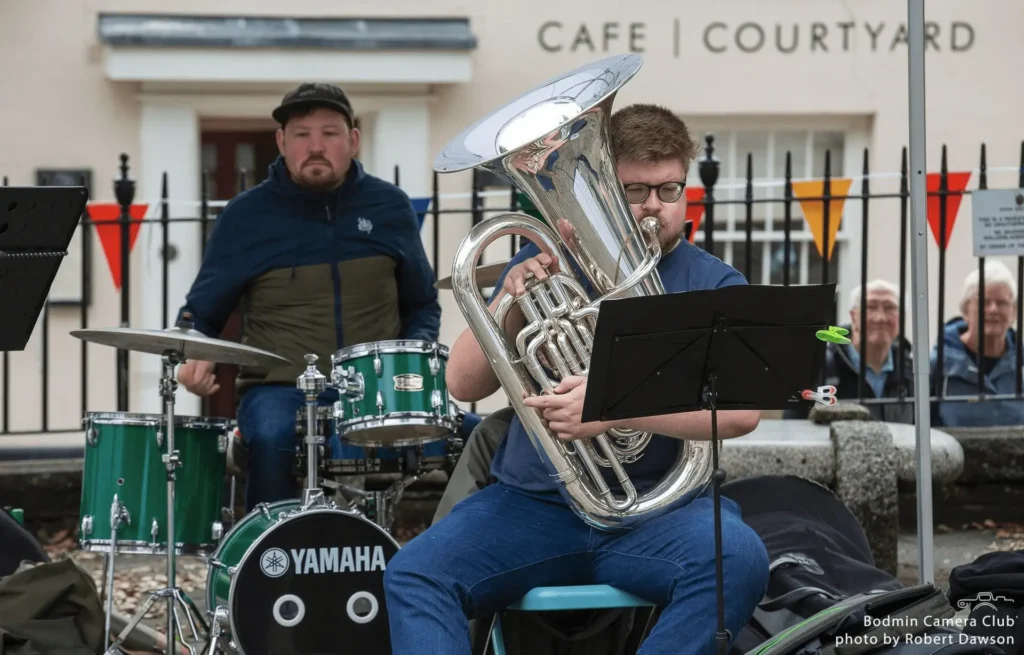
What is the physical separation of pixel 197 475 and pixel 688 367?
6.54 feet

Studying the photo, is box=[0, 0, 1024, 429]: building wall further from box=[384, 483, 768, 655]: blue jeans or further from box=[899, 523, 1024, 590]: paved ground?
box=[384, 483, 768, 655]: blue jeans

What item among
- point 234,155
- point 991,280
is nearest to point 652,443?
point 991,280

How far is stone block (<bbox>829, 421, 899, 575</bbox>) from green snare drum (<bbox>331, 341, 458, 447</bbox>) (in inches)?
76.5

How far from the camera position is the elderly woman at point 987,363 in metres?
6.81

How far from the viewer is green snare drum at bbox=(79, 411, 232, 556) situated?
→ 4602 millimetres

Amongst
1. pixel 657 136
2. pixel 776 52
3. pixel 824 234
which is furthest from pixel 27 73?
pixel 657 136

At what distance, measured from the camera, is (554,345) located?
3480 mm

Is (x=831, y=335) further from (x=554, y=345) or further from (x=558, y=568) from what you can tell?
(x=558, y=568)

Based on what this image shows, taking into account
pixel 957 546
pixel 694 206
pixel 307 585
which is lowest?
pixel 957 546

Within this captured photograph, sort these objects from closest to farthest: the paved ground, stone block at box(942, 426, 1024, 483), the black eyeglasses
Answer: the black eyeglasses < the paved ground < stone block at box(942, 426, 1024, 483)

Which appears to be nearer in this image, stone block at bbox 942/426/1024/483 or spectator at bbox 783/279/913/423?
stone block at bbox 942/426/1024/483

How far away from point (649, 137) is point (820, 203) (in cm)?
319

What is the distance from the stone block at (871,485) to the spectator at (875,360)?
3.01ft

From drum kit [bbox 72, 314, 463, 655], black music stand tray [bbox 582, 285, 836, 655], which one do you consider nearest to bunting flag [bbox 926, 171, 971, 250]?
drum kit [bbox 72, 314, 463, 655]
